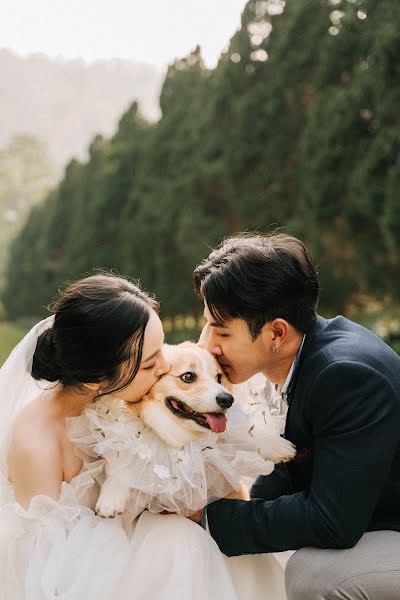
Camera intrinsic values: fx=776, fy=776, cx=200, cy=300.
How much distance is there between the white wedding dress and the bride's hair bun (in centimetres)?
39

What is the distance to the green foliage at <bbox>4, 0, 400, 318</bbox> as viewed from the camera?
10.5 metres

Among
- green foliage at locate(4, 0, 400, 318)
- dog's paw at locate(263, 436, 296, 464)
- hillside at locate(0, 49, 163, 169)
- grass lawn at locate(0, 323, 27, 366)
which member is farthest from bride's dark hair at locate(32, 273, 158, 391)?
hillside at locate(0, 49, 163, 169)

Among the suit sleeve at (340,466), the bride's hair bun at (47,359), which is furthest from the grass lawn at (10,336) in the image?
the suit sleeve at (340,466)

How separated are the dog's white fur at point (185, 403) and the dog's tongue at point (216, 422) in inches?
1.2

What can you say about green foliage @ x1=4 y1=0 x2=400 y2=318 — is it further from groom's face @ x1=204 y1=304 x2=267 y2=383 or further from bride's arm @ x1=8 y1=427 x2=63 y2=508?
bride's arm @ x1=8 y1=427 x2=63 y2=508

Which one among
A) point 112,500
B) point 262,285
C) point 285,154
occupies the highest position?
point 285,154

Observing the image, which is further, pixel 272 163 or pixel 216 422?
pixel 272 163

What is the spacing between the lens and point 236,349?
3076 mm

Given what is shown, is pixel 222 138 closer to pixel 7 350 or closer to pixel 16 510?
pixel 7 350

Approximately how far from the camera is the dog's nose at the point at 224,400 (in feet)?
9.36

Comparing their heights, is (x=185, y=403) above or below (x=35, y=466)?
above

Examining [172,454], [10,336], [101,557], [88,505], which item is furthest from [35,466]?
[10,336]

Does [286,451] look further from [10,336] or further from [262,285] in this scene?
[10,336]

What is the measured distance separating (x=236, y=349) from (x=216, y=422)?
1.07 ft
